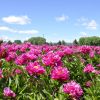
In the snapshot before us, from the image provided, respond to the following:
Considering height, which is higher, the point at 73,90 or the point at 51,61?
the point at 51,61

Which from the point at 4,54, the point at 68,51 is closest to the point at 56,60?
the point at 4,54

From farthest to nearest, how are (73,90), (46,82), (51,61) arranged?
(46,82), (51,61), (73,90)

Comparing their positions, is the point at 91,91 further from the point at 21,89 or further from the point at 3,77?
the point at 3,77

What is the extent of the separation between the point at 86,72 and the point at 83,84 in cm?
35

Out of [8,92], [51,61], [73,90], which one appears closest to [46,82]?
[51,61]

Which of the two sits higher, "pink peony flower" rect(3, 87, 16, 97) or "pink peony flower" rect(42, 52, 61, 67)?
"pink peony flower" rect(42, 52, 61, 67)

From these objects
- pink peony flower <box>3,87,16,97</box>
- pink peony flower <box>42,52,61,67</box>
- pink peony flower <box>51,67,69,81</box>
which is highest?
pink peony flower <box>42,52,61,67</box>

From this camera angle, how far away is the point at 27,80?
539cm

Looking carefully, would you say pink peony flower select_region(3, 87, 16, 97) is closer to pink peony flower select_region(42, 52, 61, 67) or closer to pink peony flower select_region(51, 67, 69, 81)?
pink peony flower select_region(51, 67, 69, 81)

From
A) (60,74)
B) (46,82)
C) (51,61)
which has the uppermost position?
(51,61)

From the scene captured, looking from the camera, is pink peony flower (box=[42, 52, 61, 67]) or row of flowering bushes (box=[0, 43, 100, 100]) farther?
pink peony flower (box=[42, 52, 61, 67])

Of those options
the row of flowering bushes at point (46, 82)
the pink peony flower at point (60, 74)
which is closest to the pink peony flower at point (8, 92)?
the row of flowering bushes at point (46, 82)

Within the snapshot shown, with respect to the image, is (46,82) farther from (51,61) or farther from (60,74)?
(60,74)

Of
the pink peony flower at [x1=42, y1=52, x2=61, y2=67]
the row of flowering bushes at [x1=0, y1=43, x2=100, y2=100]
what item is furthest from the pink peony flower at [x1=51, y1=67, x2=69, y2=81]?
the pink peony flower at [x1=42, y1=52, x2=61, y2=67]
